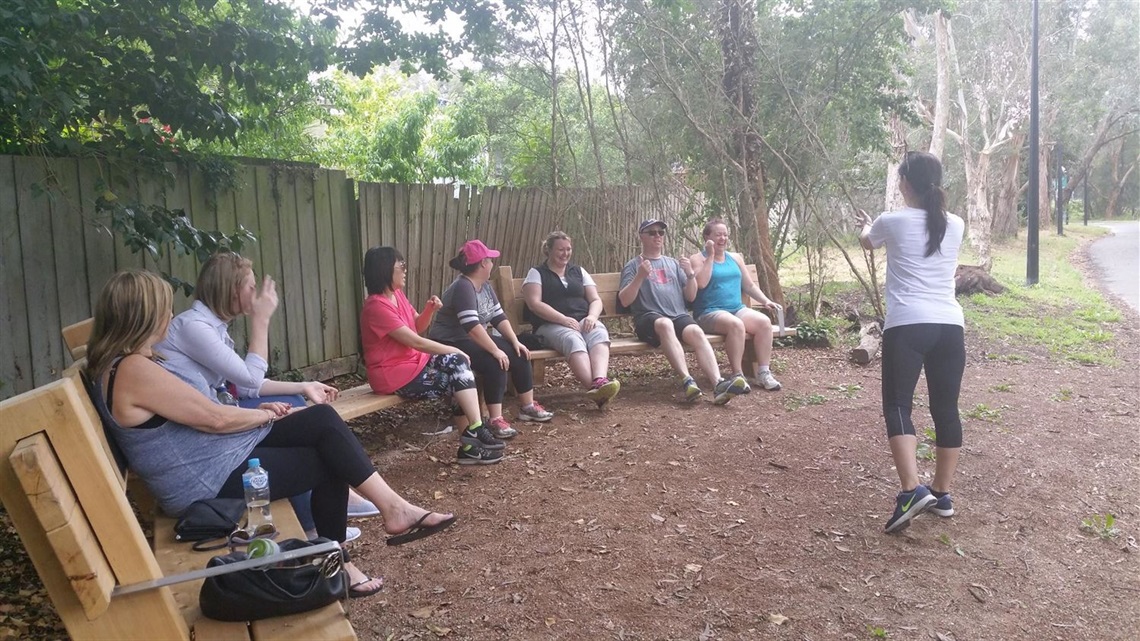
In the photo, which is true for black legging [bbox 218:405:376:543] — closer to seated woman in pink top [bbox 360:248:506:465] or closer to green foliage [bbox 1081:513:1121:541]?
seated woman in pink top [bbox 360:248:506:465]

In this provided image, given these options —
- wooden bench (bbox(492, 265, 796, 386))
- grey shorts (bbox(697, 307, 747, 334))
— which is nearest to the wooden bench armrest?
wooden bench (bbox(492, 265, 796, 386))

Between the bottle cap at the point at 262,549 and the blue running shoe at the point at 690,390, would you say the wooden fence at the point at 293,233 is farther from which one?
the bottle cap at the point at 262,549

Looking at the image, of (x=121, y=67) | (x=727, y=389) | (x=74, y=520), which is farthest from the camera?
(x=727, y=389)

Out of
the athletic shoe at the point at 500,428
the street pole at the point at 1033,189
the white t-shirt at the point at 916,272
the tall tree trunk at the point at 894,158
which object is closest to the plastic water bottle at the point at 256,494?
the athletic shoe at the point at 500,428

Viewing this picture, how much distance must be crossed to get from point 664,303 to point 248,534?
4.60m

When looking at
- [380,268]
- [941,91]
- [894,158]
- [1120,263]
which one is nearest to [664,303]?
[380,268]

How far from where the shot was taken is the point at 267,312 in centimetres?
404

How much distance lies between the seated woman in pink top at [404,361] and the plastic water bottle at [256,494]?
7.00 ft

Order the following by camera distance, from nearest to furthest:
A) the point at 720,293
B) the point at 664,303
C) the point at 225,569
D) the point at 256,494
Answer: the point at 225,569
the point at 256,494
the point at 664,303
the point at 720,293

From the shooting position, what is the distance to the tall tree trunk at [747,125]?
9.02 meters

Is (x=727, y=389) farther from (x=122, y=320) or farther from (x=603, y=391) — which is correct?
(x=122, y=320)

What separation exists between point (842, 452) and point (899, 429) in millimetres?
1215

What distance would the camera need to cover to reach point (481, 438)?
5.21 meters

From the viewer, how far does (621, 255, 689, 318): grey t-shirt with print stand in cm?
689
